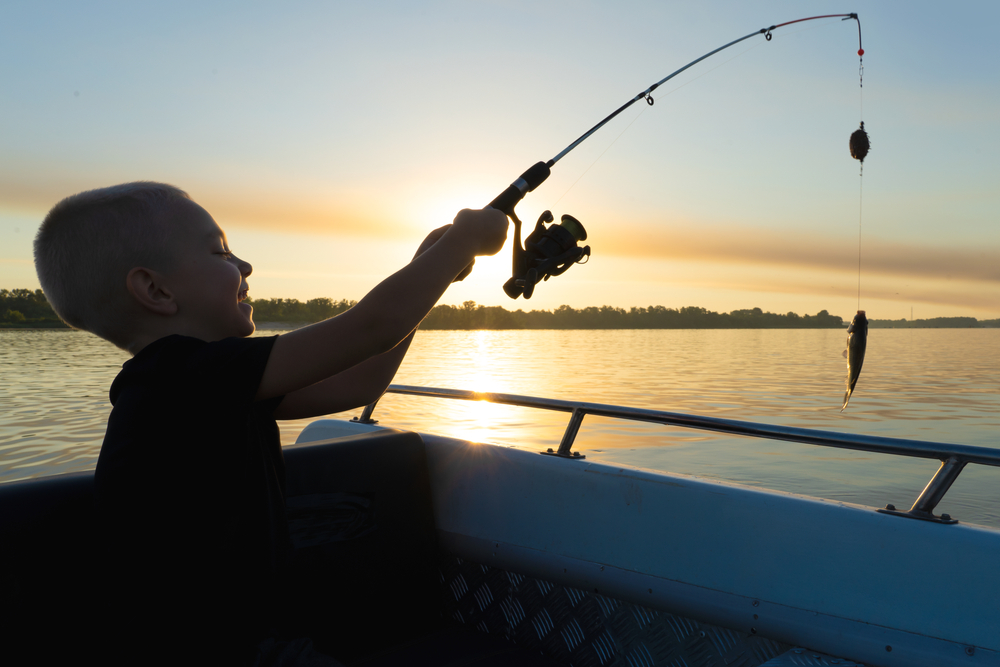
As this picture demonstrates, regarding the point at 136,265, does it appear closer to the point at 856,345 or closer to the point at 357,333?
the point at 357,333

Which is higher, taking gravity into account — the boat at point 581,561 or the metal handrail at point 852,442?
the metal handrail at point 852,442

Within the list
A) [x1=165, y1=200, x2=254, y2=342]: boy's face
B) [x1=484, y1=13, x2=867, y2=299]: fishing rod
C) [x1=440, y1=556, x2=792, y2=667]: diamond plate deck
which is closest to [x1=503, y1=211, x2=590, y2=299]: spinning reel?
[x1=484, y1=13, x2=867, y2=299]: fishing rod

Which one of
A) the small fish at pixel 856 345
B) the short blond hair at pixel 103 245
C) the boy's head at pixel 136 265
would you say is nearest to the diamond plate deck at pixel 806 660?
the boy's head at pixel 136 265

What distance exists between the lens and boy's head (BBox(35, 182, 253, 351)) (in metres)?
1.13

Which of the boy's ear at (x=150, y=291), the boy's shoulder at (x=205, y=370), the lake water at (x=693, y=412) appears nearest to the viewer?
the boy's shoulder at (x=205, y=370)

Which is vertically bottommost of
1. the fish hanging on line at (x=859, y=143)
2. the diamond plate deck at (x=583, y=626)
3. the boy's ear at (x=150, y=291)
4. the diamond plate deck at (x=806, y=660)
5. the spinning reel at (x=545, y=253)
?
the diamond plate deck at (x=583, y=626)

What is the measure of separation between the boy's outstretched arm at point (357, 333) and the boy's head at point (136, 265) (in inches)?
9.6

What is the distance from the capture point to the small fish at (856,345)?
11.9 ft

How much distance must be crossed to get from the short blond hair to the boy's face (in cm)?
2

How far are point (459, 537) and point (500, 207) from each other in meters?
1.34

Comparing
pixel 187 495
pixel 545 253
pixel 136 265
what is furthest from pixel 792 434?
pixel 136 265

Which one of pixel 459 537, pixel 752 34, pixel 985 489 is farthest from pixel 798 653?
pixel 985 489

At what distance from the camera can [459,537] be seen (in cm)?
241

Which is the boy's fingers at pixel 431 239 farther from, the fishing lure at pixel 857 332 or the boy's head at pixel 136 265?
the fishing lure at pixel 857 332
